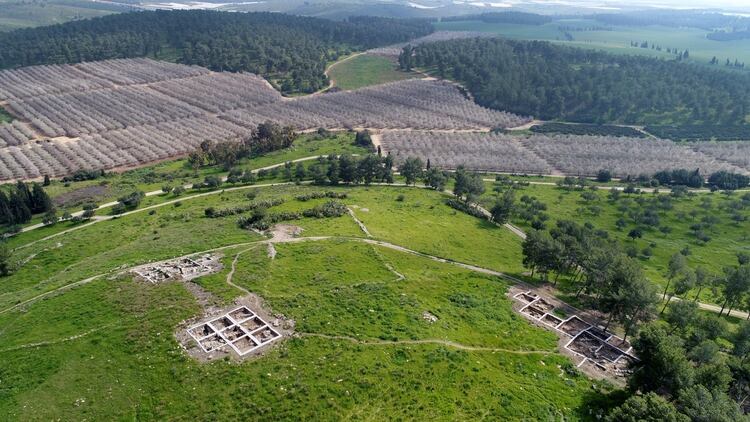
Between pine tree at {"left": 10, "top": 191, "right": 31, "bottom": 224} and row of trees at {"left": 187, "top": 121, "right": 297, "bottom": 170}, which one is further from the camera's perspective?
row of trees at {"left": 187, "top": 121, "right": 297, "bottom": 170}

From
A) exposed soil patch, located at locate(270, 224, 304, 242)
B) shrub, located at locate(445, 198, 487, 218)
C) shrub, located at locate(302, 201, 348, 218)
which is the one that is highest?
exposed soil patch, located at locate(270, 224, 304, 242)

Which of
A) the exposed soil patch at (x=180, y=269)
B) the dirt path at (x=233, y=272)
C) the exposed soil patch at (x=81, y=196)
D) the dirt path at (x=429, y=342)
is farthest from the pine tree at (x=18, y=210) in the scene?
the dirt path at (x=429, y=342)

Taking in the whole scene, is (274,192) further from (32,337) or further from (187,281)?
(32,337)

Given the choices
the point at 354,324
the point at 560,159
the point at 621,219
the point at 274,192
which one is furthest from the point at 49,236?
the point at 560,159

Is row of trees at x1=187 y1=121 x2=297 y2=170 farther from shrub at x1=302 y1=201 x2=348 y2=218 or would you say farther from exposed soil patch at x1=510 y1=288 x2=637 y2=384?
exposed soil patch at x1=510 y1=288 x2=637 y2=384

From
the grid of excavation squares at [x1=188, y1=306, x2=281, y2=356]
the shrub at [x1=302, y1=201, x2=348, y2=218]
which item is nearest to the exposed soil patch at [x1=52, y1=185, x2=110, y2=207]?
the shrub at [x1=302, y1=201, x2=348, y2=218]

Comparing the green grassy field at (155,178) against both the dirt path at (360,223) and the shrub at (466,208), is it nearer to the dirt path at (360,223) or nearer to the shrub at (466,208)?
the dirt path at (360,223)
